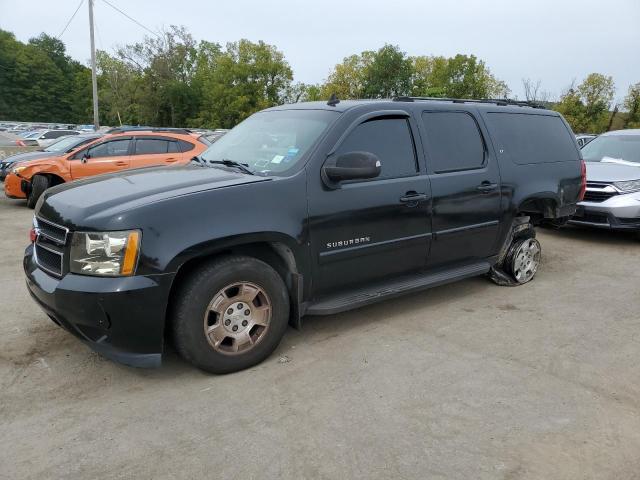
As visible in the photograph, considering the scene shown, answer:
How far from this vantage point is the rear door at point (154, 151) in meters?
10.5

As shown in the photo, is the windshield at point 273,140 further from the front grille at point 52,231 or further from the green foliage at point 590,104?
the green foliage at point 590,104

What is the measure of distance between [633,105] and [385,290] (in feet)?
133

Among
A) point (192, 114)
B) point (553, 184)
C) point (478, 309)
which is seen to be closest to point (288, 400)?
point (478, 309)

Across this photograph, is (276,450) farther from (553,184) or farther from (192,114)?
(192,114)

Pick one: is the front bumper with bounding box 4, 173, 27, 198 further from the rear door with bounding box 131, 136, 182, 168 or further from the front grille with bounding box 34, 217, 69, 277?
the front grille with bounding box 34, 217, 69, 277

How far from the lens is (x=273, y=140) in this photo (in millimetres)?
4117

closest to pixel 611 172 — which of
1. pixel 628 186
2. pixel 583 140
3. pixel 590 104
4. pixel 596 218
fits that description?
pixel 628 186

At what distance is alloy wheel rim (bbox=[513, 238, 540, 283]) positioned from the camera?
5414 mm

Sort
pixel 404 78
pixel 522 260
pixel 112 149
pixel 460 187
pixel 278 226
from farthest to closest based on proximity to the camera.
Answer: pixel 404 78 → pixel 112 149 → pixel 522 260 → pixel 460 187 → pixel 278 226

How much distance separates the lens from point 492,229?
16.1 ft

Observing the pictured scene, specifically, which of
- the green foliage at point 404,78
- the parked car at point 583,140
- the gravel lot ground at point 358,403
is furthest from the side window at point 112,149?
the green foliage at point 404,78

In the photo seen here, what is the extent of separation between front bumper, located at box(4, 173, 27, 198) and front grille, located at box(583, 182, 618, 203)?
1035 cm

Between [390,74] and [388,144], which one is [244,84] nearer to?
[390,74]

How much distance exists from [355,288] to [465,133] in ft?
6.15
